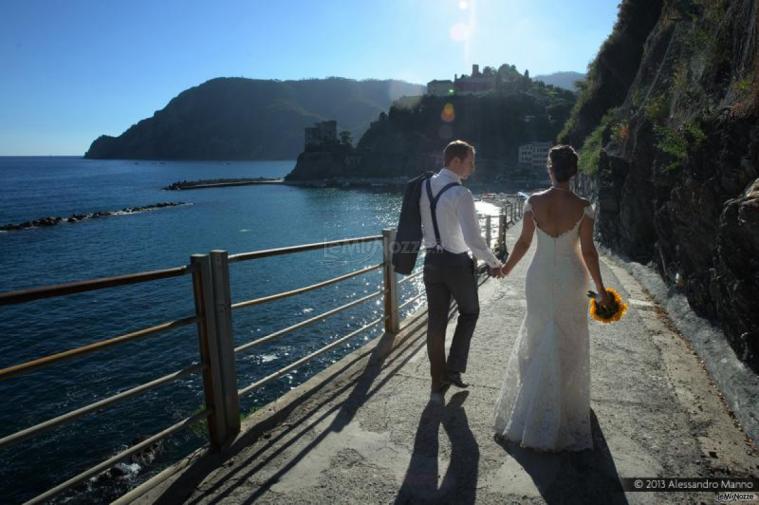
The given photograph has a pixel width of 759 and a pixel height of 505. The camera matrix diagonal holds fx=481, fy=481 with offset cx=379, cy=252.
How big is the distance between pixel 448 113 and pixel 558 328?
147 meters

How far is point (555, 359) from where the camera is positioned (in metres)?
3.41

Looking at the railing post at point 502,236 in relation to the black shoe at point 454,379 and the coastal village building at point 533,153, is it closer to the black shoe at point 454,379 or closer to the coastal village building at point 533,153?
the black shoe at point 454,379

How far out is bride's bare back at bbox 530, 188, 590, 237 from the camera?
3418 mm

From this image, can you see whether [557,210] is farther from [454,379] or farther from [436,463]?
[436,463]

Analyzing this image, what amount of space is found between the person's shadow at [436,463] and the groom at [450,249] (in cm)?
30

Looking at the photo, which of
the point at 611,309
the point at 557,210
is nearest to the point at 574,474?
the point at 611,309

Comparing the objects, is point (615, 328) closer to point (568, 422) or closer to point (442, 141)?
point (568, 422)

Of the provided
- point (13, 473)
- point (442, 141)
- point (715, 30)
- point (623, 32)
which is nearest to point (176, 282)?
point (13, 473)

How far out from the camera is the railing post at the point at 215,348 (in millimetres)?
3330

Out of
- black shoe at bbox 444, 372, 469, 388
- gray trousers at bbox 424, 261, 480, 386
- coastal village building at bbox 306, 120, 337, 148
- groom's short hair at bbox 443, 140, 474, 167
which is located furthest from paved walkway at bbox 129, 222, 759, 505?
coastal village building at bbox 306, 120, 337, 148

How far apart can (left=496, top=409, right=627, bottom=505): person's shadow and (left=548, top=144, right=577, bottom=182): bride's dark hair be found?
1.94 m

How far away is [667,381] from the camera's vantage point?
4.51 metres

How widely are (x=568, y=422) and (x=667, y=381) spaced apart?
173 centimetres

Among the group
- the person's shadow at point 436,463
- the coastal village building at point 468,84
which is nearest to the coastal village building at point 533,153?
the coastal village building at point 468,84
